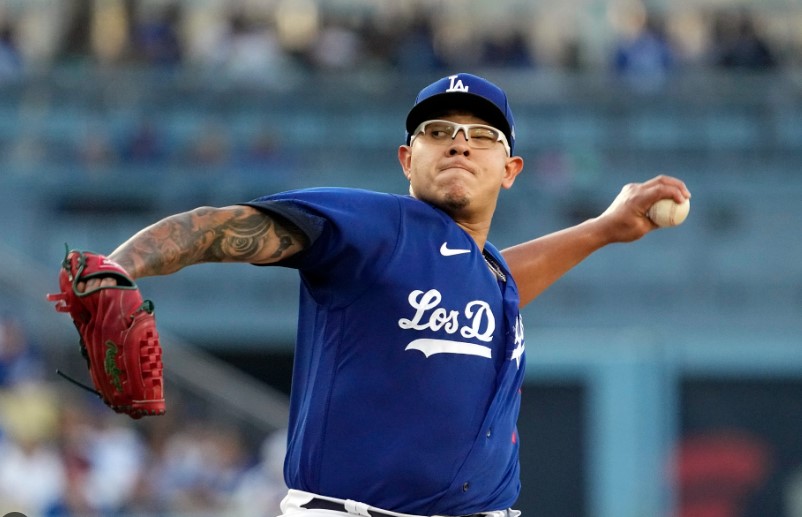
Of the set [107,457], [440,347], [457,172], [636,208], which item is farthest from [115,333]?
[107,457]

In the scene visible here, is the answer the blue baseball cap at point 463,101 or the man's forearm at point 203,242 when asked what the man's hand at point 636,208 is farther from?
the man's forearm at point 203,242

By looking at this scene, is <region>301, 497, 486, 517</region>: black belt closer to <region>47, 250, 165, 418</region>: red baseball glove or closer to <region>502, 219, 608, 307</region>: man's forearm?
<region>47, 250, 165, 418</region>: red baseball glove

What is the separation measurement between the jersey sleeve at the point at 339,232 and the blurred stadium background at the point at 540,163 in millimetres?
8796

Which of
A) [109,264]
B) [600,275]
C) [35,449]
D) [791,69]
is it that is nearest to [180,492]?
[35,449]

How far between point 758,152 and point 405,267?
44.4 feet

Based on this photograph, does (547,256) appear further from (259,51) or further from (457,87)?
(259,51)

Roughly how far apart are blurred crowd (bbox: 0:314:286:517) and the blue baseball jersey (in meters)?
6.94

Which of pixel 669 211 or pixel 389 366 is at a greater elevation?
pixel 669 211

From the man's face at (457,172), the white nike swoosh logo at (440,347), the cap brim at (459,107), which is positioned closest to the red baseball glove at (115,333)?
the white nike swoosh logo at (440,347)

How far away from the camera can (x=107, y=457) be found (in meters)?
11.3

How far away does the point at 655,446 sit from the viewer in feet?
41.6

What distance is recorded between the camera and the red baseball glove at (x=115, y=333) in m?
3.27

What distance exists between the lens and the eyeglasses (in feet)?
14.2

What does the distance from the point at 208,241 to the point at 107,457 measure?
804 cm
